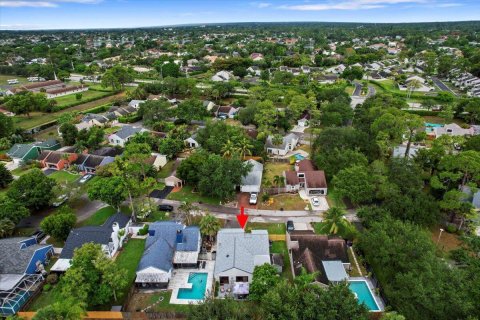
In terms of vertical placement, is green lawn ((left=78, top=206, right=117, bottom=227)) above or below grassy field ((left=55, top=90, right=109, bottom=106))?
below

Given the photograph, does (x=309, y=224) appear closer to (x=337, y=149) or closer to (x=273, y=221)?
(x=273, y=221)

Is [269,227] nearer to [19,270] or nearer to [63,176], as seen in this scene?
[19,270]

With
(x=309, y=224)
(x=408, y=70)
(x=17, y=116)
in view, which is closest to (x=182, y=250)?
(x=309, y=224)

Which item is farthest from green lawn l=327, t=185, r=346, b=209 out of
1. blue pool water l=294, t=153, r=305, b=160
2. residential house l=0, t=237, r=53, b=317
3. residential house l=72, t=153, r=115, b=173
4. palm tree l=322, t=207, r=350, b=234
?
residential house l=72, t=153, r=115, b=173

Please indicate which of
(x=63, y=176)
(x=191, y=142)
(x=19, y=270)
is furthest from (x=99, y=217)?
(x=191, y=142)

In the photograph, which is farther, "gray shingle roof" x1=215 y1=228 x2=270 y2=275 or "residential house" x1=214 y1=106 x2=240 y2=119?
"residential house" x1=214 y1=106 x2=240 y2=119

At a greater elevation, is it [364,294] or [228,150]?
[228,150]

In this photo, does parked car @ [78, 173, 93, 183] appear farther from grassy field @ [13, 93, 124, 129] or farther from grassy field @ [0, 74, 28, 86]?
grassy field @ [0, 74, 28, 86]
